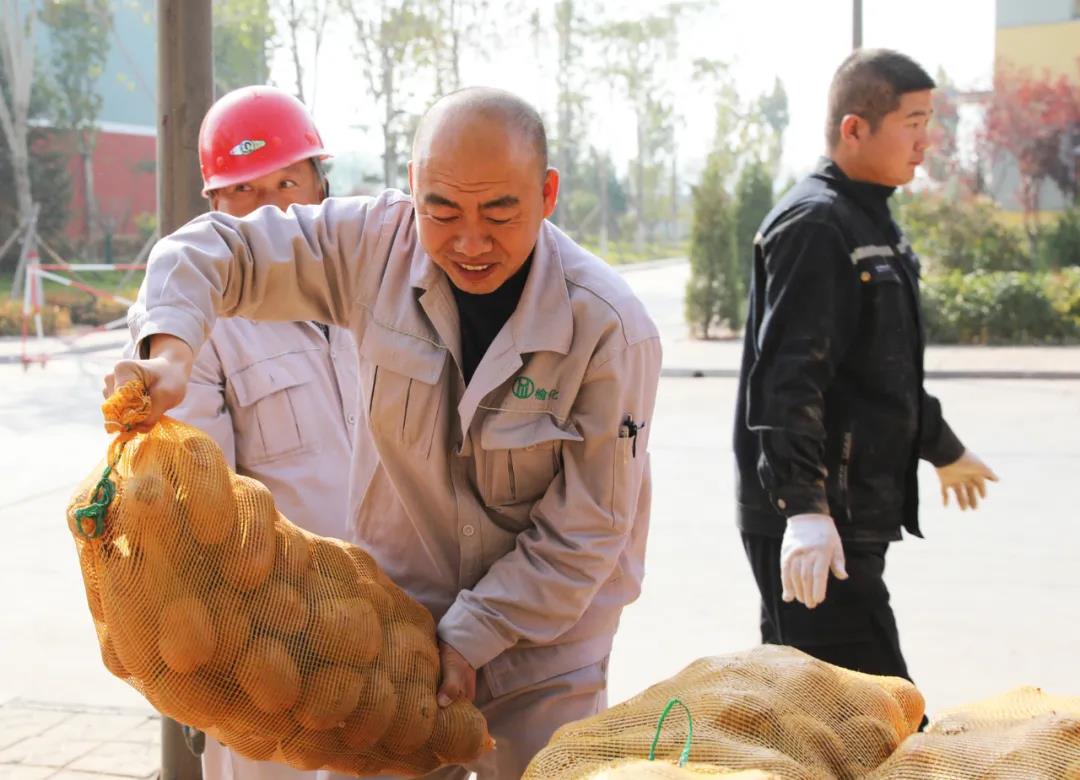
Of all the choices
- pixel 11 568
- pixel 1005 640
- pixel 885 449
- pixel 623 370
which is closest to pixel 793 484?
pixel 885 449

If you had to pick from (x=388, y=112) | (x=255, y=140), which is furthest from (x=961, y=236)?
(x=255, y=140)

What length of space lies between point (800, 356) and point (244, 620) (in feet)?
5.67

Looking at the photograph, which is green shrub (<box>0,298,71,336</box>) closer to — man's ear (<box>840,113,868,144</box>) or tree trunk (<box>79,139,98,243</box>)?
tree trunk (<box>79,139,98,243</box>)

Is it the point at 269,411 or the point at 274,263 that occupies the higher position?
the point at 274,263

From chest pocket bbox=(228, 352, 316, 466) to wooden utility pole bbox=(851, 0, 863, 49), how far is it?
14940 mm

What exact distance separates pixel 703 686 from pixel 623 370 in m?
0.66

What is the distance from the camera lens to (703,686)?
171 cm

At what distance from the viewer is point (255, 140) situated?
3016 millimetres

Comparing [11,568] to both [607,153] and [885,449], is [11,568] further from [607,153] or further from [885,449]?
[607,153]

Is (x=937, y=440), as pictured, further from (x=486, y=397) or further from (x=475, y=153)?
(x=475, y=153)

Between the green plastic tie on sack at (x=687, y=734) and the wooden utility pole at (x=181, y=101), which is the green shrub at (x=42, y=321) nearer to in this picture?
the wooden utility pole at (x=181, y=101)

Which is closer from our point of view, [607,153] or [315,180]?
[315,180]

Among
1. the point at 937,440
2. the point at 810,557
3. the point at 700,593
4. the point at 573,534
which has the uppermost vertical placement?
the point at 573,534

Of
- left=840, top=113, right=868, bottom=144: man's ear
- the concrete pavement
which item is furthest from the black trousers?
the concrete pavement
